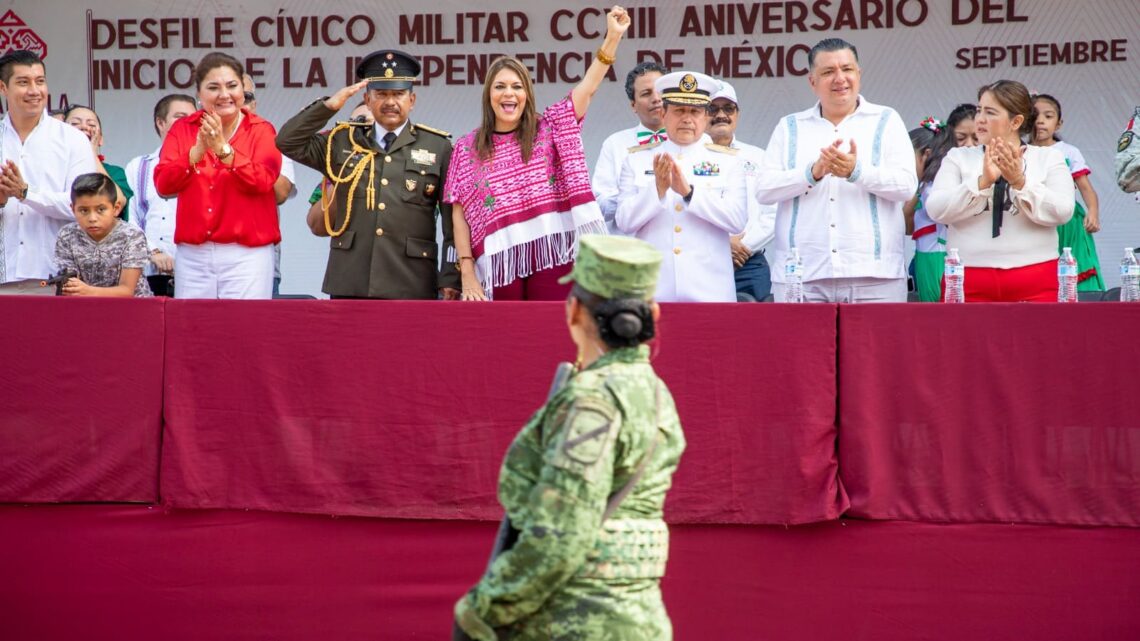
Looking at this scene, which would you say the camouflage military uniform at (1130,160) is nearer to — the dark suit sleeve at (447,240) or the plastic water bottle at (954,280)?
the plastic water bottle at (954,280)

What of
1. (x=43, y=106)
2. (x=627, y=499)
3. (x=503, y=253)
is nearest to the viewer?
(x=627, y=499)

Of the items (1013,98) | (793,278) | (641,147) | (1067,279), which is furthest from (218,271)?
(1067,279)

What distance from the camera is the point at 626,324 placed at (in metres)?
2.92

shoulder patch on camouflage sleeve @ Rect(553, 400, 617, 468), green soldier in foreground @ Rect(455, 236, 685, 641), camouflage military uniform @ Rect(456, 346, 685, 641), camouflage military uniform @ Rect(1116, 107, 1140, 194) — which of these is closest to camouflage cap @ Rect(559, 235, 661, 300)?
green soldier in foreground @ Rect(455, 236, 685, 641)

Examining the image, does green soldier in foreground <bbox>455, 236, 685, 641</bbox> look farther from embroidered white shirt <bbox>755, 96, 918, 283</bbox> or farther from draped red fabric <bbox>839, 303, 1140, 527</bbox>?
embroidered white shirt <bbox>755, 96, 918, 283</bbox>

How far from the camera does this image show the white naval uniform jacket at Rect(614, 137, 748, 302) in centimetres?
581

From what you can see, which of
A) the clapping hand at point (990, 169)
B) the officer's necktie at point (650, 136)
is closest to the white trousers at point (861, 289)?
the clapping hand at point (990, 169)

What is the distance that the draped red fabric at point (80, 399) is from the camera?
5.22 meters

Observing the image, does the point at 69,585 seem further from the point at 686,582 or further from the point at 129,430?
the point at 686,582

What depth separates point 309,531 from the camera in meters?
5.14

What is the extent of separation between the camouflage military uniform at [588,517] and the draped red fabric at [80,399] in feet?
8.74

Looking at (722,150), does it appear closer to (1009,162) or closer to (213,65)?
(1009,162)

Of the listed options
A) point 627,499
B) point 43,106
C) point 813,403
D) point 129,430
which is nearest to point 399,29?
point 43,106

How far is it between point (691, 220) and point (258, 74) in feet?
12.1
